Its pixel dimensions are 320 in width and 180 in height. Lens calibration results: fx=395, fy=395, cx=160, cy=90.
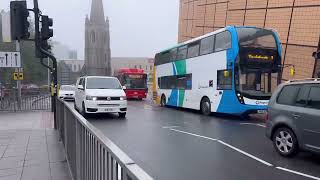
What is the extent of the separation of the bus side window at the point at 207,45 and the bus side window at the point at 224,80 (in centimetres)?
149

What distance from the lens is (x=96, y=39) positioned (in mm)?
106125

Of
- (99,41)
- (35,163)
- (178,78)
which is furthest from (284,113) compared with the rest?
(99,41)

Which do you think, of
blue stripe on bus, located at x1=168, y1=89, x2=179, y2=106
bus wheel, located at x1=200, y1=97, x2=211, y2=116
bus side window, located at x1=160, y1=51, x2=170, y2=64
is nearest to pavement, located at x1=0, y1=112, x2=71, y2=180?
bus wheel, located at x1=200, y1=97, x2=211, y2=116

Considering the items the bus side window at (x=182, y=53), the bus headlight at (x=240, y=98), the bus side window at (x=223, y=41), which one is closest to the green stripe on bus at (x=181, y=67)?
the bus side window at (x=182, y=53)

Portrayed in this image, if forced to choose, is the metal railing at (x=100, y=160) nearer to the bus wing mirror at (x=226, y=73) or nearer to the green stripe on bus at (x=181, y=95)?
the bus wing mirror at (x=226, y=73)

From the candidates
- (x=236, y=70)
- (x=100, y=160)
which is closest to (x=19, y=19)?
(x=100, y=160)

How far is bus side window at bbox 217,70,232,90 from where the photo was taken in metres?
16.5

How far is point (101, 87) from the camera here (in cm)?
1742

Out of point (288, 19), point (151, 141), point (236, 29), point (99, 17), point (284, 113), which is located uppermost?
point (99, 17)

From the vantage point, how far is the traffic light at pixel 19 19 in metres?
10.4

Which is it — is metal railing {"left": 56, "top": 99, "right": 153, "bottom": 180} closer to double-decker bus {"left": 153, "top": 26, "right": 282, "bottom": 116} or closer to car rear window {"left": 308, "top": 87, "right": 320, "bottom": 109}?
car rear window {"left": 308, "top": 87, "right": 320, "bottom": 109}

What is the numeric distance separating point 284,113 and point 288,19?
16994 mm

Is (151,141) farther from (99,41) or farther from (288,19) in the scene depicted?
(99,41)

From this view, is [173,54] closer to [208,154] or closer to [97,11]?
[208,154]
